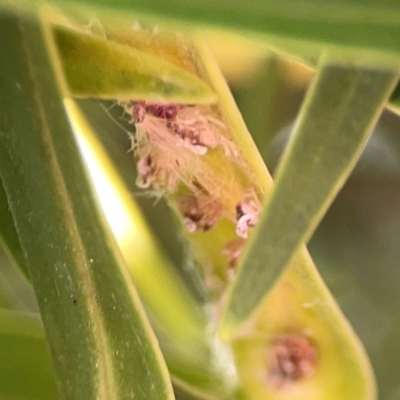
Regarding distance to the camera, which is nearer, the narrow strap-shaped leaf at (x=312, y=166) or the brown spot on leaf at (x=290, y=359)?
the narrow strap-shaped leaf at (x=312, y=166)

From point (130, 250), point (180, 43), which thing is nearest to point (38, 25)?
point (180, 43)

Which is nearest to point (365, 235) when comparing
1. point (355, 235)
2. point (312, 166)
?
point (355, 235)

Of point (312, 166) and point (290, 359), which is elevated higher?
point (312, 166)

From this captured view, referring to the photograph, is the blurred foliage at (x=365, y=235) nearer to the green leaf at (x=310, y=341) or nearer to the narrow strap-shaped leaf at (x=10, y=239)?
the green leaf at (x=310, y=341)

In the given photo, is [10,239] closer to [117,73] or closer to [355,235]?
[117,73]

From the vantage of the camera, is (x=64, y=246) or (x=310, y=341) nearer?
(x=64, y=246)

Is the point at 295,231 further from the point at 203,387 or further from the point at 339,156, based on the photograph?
the point at 203,387

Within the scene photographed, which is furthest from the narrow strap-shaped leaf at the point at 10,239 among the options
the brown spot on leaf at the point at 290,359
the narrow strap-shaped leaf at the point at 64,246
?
the brown spot on leaf at the point at 290,359
